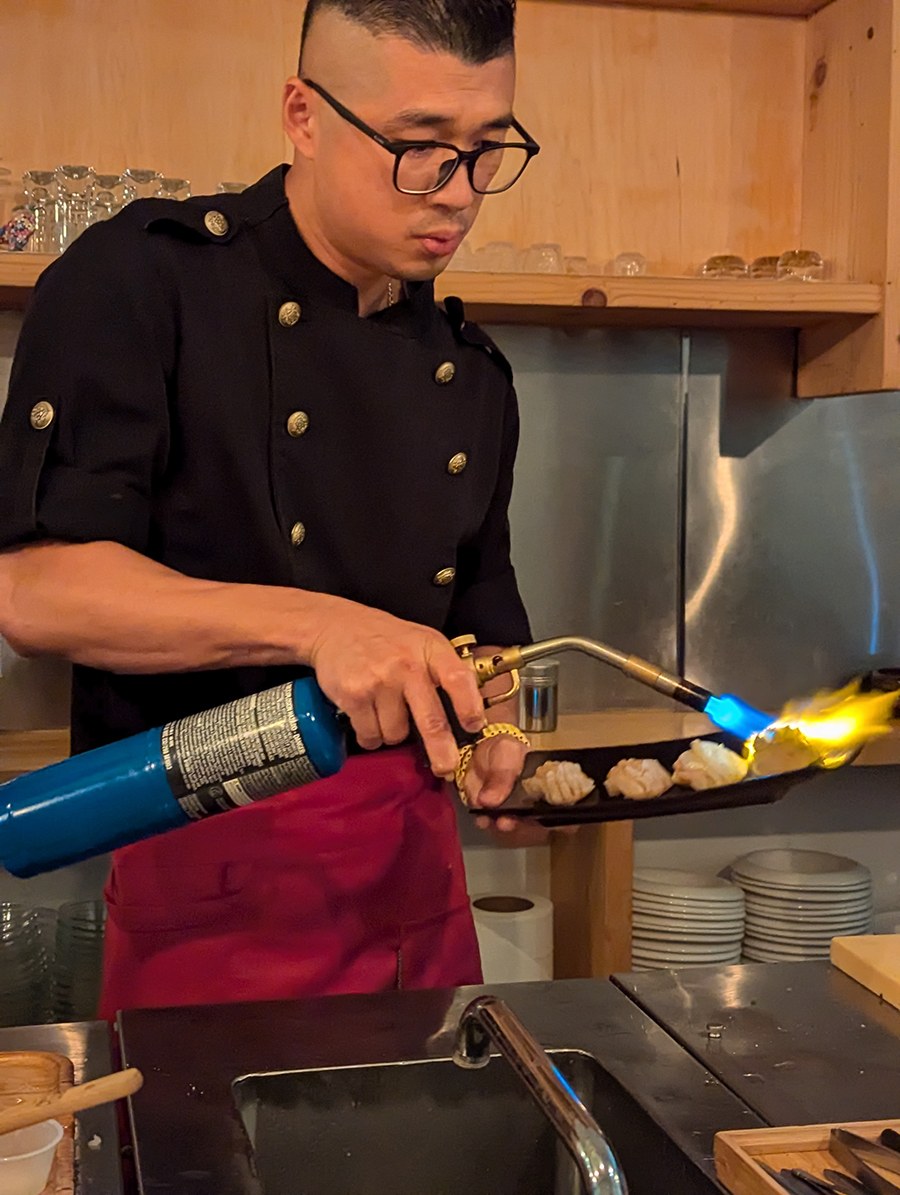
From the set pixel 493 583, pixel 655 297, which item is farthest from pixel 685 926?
pixel 655 297

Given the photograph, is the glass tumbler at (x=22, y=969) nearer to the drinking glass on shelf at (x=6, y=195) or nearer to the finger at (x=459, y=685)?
the drinking glass on shelf at (x=6, y=195)

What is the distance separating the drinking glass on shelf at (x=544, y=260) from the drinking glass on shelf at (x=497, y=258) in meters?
0.03

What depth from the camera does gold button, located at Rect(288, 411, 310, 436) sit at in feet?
4.96

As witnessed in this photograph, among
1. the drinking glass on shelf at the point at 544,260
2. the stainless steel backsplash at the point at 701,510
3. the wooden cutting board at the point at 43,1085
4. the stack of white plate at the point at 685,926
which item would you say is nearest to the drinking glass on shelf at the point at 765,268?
the stainless steel backsplash at the point at 701,510

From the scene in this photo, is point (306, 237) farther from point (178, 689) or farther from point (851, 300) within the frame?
point (851, 300)

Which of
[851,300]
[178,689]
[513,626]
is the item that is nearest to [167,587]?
[178,689]

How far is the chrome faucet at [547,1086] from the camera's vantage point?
Result: 0.71 meters

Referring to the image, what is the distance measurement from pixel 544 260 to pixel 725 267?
1.09 ft

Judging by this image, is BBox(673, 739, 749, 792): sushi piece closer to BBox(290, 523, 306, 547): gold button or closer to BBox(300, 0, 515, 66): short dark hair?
BBox(290, 523, 306, 547): gold button

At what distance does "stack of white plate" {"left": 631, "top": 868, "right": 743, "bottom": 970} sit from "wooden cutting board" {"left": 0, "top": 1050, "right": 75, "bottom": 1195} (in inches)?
58.8

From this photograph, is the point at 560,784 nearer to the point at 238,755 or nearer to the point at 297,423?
the point at 297,423

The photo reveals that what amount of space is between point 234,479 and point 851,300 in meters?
1.36

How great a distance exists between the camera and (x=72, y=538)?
1.30 m

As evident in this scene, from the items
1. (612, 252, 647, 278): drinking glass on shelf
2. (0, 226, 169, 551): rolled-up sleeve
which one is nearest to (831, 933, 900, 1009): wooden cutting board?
(0, 226, 169, 551): rolled-up sleeve
